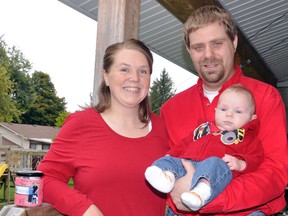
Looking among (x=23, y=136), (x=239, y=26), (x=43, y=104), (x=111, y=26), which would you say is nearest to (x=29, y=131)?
(x=23, y=136)

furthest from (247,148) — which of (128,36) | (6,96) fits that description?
(6,96)

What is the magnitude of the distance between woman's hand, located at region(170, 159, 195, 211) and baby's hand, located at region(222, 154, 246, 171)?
0.17 metres

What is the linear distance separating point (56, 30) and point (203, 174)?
7971 cm

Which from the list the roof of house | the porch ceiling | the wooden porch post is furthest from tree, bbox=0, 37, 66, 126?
the wooden porch post

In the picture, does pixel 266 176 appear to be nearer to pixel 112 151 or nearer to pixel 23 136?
pixel 112 151

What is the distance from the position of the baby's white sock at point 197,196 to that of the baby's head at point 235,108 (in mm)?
333

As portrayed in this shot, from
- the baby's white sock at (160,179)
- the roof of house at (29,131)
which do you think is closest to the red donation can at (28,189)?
the baby's white sock at (160,179)

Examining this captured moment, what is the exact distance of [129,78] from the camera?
6.92 ft

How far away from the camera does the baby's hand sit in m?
1.74

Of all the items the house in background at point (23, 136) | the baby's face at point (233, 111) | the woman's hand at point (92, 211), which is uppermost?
the house in background at point (23, 136)

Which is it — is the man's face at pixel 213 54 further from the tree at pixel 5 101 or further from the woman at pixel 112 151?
the tree at pixel 5 101

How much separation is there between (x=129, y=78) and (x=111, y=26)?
1.50 ft

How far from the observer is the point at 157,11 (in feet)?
16.4

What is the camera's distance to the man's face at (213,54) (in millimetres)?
2029
